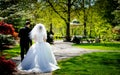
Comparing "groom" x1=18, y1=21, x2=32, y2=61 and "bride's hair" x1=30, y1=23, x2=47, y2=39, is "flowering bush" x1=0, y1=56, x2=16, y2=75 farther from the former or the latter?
Result: "groom" x1=18, y1=21, x2=32, y2=61

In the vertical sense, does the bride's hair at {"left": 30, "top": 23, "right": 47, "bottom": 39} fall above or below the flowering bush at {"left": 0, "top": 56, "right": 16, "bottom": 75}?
above

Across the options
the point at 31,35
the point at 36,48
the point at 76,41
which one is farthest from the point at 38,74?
the point at 76,41

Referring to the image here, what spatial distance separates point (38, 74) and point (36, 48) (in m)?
2.38

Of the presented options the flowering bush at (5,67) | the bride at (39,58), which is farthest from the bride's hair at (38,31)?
the flowering bush at (5,67)

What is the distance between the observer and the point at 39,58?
16.8 metres

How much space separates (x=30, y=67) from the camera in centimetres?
1658

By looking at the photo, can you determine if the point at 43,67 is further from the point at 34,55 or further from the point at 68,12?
the point at 68,12

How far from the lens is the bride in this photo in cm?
1644

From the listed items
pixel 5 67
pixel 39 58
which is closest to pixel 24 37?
pixel 39 58

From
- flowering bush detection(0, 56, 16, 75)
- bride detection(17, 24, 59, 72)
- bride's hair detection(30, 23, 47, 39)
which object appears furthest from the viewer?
bride's hair detection(30, 23, 47, 39)

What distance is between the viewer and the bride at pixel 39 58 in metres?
16.4

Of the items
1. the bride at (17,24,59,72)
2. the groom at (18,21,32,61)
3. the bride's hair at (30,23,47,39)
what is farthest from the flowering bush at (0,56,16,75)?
the groom at (18,21,32,61)

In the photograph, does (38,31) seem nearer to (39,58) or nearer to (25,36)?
(25,36)

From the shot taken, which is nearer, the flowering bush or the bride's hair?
the flowering bush
